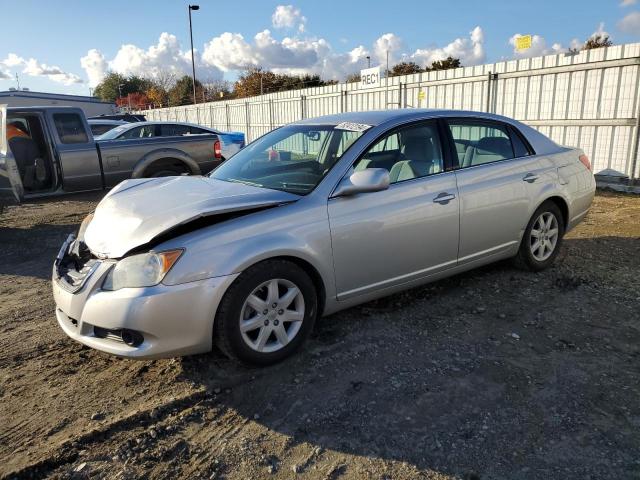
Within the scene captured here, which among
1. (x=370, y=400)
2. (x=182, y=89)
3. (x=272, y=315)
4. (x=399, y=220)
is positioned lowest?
(x=370, y=400)

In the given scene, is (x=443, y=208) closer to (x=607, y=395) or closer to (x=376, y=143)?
(x=376, y=143)

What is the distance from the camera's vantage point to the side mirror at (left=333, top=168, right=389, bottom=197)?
3535 mm

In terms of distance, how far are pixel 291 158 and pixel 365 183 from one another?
0.96 meters

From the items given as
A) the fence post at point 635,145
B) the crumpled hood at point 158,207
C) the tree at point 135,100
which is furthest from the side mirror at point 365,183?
the tree at point 135,100

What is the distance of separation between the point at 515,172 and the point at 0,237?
7.22 m

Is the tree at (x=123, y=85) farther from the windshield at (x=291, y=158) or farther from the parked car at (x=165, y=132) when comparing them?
the windshield at (x=291, y=158)

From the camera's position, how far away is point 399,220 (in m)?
3.87

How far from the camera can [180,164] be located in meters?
9.45

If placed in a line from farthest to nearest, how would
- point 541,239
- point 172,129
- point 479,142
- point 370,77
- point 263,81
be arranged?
point 263,81, point 370,77, point 172,129, point 541,239, point 479,142

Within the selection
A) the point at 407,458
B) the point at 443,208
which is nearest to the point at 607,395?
the point at 407,458

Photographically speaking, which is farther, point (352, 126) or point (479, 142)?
point (479, 142)

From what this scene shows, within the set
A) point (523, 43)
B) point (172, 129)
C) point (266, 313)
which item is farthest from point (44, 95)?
point (266, 313)

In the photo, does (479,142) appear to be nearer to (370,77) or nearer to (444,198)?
(444,198)

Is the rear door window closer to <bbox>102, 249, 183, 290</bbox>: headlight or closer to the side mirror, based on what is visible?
the side mirror
